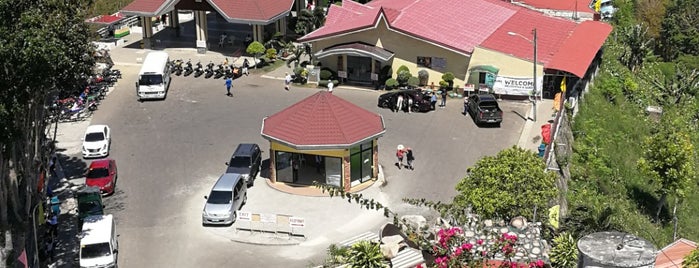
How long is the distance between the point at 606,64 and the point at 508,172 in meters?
39.8

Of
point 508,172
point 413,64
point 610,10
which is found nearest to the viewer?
point 508,172

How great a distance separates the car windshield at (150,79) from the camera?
5556cm

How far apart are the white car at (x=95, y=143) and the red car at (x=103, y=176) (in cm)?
308

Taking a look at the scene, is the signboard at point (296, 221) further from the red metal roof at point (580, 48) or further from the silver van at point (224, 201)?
the red metal roof at point (580, 48)

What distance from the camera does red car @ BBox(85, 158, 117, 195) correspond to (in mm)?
41188

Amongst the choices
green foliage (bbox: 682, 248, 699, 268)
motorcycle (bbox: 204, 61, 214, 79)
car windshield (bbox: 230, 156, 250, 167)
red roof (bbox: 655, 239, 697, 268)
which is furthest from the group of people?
motorcycle (bbox: 204, 61, 214, 79)

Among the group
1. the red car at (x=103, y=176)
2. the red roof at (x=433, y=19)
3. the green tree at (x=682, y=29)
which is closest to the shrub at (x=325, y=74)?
the red roof at (x=433, y=19)

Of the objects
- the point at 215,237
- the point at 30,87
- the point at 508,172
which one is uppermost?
the point at 30,87

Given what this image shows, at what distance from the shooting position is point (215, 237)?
3738 centimetres

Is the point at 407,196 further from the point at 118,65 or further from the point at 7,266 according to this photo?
the point at 118,65

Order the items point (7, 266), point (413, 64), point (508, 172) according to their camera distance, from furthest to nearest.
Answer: point (413, 64) < point (508, 172) < point (7, 266)

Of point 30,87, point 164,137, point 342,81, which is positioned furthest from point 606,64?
point 30,87

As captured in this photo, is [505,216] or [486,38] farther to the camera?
[486,38]

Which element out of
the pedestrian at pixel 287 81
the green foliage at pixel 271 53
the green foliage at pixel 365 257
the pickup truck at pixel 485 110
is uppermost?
the green foliage at pixel 271 53
